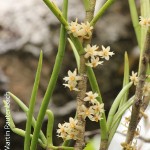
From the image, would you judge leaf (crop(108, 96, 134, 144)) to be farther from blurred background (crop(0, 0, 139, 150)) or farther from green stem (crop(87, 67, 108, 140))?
blurred background (crop(0, 0, 139, 150))

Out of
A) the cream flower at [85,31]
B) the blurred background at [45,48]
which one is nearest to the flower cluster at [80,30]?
the cream flower at [85,31]

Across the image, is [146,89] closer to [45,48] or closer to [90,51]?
[90,51]

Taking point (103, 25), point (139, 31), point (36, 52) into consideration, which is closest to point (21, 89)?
point (36, 52)

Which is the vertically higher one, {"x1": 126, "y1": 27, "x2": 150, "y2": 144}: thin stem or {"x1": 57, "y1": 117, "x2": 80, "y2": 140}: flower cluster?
{"x1": 126, "y1": 27, "x2": 150, "y2": 144}: thin stem

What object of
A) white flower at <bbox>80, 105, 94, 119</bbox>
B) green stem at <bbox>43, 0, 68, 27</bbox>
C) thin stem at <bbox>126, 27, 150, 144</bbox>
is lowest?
white flower at <bbox>80, 105, 94, 119</bbox>

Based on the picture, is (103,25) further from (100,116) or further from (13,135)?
(100,116)

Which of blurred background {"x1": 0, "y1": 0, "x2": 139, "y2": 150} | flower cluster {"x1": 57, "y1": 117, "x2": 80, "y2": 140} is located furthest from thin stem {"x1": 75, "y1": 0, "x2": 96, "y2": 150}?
blurred background {"x1": 0, "y1": 0, "x2": 139, "y2": 150}

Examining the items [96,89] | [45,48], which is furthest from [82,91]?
[45,48]

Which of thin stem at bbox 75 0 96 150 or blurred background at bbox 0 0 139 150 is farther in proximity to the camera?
blurred background at bbox 0 0 139 150
